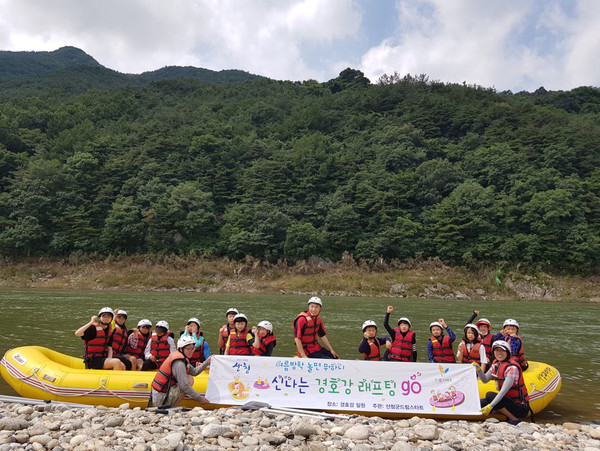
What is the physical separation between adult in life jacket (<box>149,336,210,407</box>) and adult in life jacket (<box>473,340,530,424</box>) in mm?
4964

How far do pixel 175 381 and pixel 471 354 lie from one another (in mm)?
6453

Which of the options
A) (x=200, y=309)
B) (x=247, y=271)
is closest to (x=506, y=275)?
(x=247, y=271)

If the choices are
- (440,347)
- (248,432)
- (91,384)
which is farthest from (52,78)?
(248,432)

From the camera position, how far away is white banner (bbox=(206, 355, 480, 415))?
7.28m

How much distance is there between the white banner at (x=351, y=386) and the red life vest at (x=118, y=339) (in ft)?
9.99

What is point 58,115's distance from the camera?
81.8 metres

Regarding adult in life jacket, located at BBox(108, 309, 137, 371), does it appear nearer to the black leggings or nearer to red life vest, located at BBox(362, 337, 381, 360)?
red life vest, located at BBox(362, 337, 381, 360)

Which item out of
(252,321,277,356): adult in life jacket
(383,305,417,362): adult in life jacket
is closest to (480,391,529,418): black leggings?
(383,305,417,362): adult in life jacket

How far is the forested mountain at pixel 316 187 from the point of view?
4675cm

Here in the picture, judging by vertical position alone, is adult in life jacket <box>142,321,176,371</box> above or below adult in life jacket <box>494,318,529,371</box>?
below

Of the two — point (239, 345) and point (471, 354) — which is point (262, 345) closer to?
point (239, 345)

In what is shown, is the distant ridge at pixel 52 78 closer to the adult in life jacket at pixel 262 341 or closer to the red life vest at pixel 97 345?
the red life vest at pixel 97 345

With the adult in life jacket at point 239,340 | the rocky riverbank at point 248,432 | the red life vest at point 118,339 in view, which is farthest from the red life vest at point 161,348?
the rocky riverbank at point 248,432

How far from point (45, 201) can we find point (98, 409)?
5341cm
